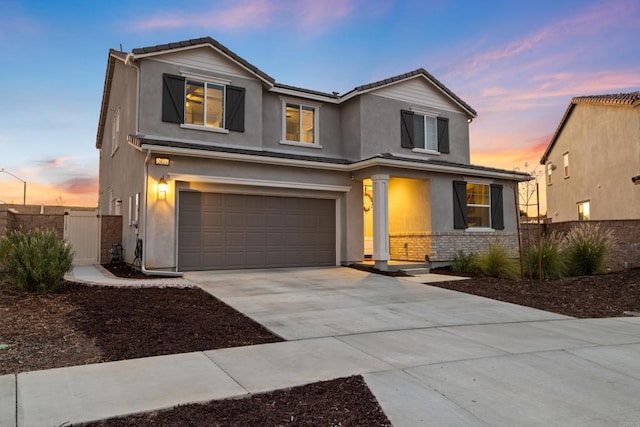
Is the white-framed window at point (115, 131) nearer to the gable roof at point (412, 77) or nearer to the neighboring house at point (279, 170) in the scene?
the neighboring house at point (279, 170)

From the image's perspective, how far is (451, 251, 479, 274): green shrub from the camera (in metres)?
13.5

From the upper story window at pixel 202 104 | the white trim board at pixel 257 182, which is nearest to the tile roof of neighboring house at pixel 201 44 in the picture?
the upper story window at pixel 202 104

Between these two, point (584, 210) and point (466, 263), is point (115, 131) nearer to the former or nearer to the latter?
point (466, 263)

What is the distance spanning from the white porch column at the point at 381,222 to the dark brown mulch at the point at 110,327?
5878 millimetres

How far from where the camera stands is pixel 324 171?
13922 mm

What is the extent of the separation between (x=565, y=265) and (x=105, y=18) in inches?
612

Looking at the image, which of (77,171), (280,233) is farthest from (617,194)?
(77,171)

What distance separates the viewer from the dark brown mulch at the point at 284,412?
10.9ft


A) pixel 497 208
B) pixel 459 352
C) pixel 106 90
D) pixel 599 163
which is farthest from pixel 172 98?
pixel 599 163

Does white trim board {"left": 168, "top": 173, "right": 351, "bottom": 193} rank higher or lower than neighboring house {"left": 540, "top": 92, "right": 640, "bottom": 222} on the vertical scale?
lower

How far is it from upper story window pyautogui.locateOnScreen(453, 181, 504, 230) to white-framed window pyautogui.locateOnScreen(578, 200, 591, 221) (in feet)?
33.9

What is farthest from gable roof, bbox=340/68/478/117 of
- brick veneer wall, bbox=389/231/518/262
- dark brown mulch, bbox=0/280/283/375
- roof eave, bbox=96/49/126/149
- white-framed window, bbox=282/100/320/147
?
dark brown mulch, bbox=0/280/283/375

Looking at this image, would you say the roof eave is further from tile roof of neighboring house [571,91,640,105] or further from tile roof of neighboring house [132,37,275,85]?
A: tile roof of neighboring house [571,91,640,105]

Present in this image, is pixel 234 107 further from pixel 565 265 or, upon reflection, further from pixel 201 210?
pixel 565 265
